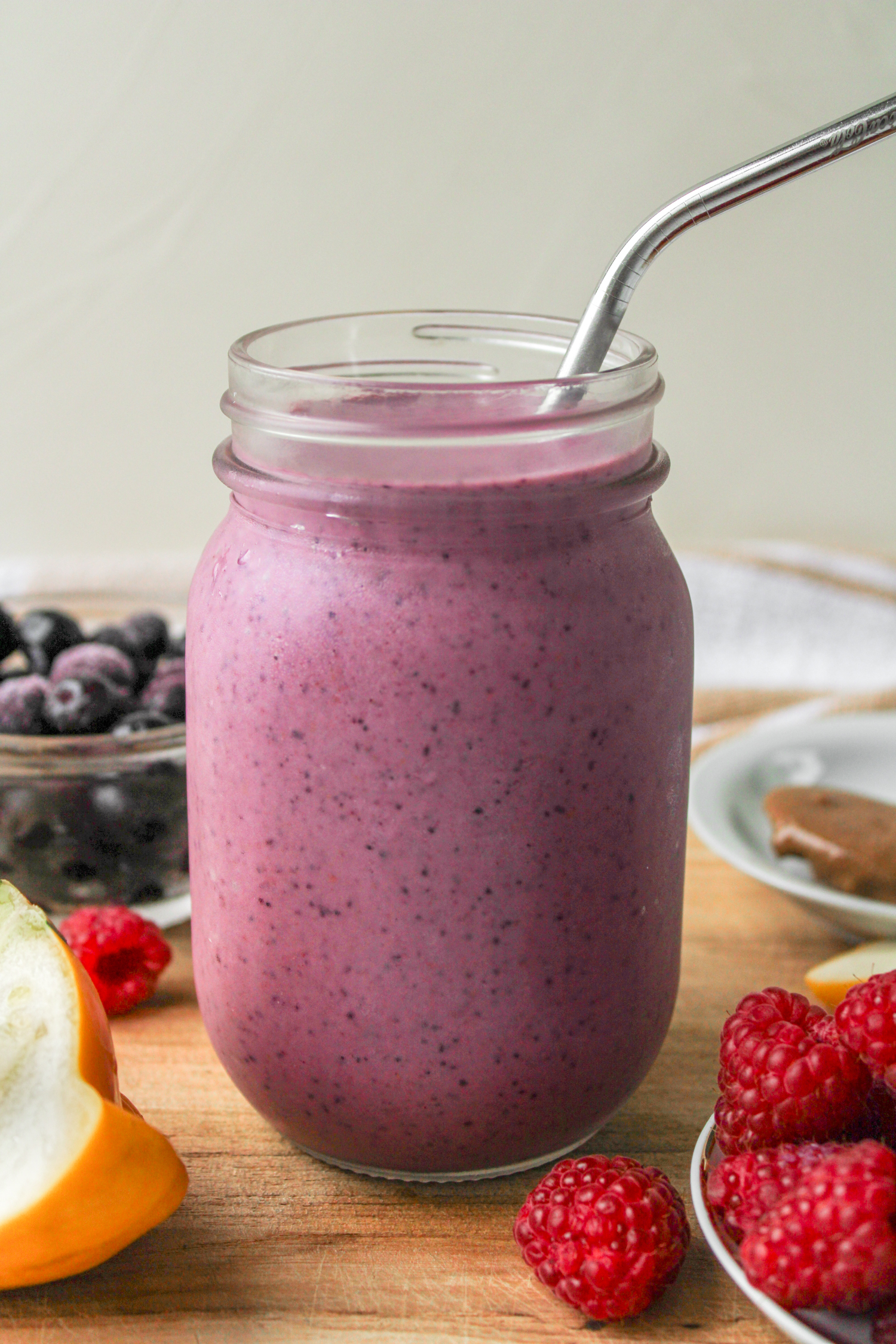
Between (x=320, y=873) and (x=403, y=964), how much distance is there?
2.6 inches

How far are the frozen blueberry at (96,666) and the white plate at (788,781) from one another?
1.71 feet

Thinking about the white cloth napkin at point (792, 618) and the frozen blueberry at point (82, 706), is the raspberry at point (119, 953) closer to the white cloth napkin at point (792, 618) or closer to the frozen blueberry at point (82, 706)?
the frozen blueberry at point (82, 706)

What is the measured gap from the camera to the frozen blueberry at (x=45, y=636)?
122 centimetres

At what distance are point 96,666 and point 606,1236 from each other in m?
0.70

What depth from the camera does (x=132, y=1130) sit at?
0.63 meters

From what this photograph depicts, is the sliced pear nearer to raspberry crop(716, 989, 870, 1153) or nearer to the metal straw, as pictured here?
raspberry crop(716, 989, 870, 1153)

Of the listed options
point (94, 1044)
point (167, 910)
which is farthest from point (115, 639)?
point (94, 1044)

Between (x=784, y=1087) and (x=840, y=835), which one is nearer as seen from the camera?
(x=784, y=1087)

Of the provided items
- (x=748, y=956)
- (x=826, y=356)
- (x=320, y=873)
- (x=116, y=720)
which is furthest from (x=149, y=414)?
(x=320, y=873)

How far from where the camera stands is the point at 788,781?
1298 mm

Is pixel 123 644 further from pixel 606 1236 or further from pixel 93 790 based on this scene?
pixel 606 1236

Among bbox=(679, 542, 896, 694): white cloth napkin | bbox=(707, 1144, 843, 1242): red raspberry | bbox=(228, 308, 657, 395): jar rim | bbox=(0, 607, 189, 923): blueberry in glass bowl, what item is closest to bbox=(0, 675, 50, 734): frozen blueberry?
bbox=(0, 607, 189, 923): blueberry in glass bowl

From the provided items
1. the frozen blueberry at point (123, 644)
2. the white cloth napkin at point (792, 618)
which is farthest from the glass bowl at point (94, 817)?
the white cloth napkin at point (792, 618)

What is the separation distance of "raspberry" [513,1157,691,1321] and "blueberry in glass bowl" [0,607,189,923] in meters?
0.50
